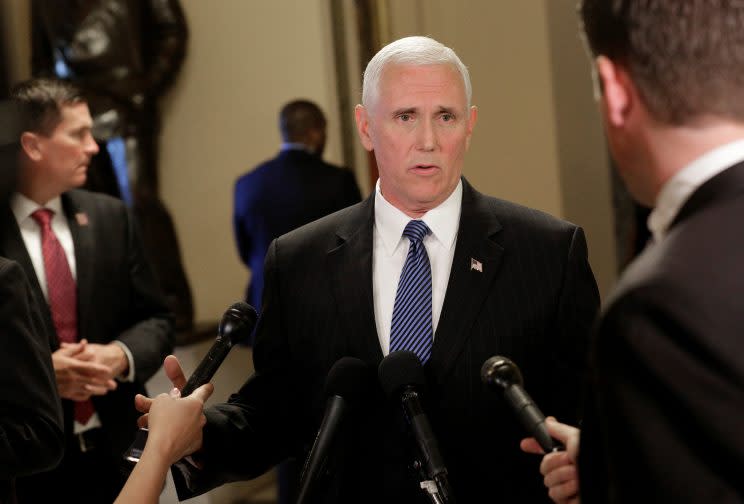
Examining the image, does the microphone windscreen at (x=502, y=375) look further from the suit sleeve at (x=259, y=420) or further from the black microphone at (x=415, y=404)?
the suit sleeve at (x=259, y=420)

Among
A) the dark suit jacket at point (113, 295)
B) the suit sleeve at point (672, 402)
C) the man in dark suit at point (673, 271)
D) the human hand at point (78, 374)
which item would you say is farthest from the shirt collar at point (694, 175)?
the dark suit jacket at point (113, 295)

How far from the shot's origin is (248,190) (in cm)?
511

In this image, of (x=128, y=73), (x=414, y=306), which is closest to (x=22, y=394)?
(x=414, y=306)

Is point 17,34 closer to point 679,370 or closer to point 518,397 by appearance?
point 518,397

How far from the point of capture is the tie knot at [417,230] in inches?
80.7

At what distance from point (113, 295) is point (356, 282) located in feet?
4.87

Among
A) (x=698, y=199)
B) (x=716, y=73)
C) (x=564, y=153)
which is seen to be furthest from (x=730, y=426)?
(x=564, y=153)

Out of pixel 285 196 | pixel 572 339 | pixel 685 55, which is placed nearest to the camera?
pixel 685 55

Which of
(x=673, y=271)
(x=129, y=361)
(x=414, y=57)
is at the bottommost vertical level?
(x=129, y=361)

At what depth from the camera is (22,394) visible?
2127 millimetres

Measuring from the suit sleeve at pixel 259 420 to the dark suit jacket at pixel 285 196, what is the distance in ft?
9.10

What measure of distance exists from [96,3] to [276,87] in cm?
111

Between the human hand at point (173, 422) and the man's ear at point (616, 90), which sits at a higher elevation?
the man's ear at point (616, 90)

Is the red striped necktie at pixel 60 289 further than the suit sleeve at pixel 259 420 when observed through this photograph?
Yes
